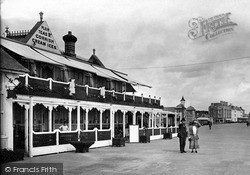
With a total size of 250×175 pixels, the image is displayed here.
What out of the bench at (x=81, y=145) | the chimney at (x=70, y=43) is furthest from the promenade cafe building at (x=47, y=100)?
the bench at (x=81, y=145)

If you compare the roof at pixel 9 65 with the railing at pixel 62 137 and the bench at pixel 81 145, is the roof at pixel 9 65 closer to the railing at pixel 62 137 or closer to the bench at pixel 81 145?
the railing at pixel 62 137

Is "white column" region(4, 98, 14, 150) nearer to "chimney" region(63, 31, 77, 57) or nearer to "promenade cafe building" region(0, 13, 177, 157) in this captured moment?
"promenade cafe building" region(0, 13, 177, 157)

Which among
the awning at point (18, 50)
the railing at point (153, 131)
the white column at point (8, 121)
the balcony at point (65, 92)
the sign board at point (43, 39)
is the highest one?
the sign board at point (43, 39)

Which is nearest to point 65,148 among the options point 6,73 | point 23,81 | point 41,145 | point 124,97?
point 41,145

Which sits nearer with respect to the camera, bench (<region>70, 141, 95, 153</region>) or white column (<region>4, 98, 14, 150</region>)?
white column (<region>4, 98, 14, 150</region>)

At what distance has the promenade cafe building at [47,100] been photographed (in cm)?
1722

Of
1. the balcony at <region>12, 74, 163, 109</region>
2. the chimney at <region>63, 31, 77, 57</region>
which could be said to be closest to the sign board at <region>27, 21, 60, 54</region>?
the chimney at <region>63, 31, 77, 57</region>

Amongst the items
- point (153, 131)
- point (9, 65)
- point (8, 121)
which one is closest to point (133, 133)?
point (153, 131)

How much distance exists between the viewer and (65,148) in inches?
832

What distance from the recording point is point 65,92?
22203 mm

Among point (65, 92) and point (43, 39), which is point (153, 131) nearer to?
point (43, 39)

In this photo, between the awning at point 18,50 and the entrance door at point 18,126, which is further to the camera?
the awning at point 18,50

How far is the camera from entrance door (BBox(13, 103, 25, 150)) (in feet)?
66.1

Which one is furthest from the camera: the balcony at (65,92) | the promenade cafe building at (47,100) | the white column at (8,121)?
the balcony at (65,92)
